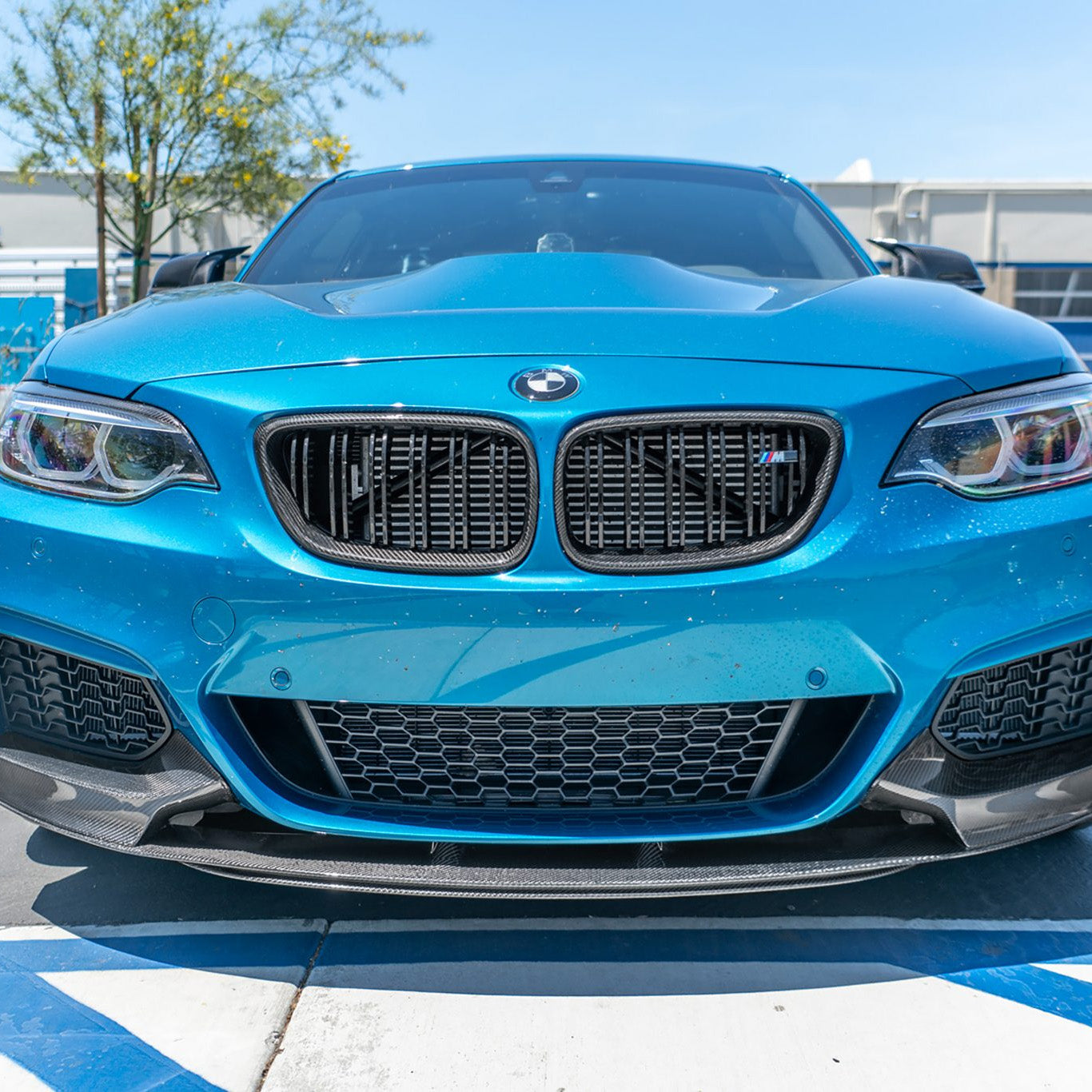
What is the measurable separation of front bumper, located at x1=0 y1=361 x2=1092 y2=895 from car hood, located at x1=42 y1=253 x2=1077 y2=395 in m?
0.06

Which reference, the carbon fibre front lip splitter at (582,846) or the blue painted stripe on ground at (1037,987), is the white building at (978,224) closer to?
the carbon fibre front lip splitter at (582,846)

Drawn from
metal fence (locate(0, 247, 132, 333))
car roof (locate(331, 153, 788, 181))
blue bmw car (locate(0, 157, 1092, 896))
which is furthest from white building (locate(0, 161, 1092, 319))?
blue bmw car (locate(0, 157, 1092, 896))

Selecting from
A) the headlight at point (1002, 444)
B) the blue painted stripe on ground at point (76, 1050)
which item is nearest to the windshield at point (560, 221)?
the headlight at point (1002, 444)

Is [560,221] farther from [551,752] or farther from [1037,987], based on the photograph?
[1037,987]

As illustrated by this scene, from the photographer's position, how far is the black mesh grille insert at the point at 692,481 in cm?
169

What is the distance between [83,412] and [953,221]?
23497 millimetres

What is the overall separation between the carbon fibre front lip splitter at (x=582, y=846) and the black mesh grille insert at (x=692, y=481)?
17.4 inches

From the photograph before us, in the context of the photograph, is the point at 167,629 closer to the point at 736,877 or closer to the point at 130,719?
the point at 130,719

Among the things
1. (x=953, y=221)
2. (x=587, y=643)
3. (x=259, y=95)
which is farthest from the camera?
(x=953, y=221)

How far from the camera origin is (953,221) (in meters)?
22.5

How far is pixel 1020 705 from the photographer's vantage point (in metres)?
1.81

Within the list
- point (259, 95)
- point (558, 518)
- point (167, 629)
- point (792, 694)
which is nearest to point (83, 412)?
point (167, 629)

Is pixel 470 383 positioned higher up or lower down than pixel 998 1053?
higher up

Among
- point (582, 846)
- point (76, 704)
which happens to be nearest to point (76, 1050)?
point (76, 704)
